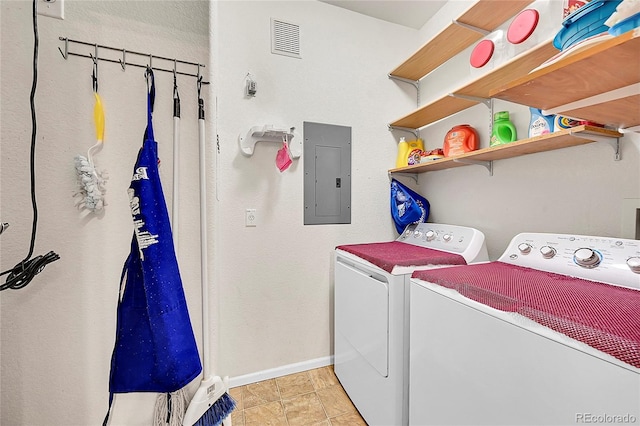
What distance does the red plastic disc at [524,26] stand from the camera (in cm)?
121

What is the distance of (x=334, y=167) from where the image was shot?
6.66ft

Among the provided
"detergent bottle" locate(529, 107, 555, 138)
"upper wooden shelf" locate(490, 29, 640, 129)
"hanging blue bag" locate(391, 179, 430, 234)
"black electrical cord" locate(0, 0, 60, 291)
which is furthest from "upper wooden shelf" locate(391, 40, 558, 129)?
"black electrical cord" locate(0, 0, 60, 291)

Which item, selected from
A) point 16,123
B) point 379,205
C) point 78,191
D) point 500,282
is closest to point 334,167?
point 379,205

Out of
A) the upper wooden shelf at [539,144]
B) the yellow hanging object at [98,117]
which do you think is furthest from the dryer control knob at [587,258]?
the yellow hanging object at [98,117]

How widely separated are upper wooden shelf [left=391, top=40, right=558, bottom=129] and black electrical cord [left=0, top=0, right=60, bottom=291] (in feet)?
5.83

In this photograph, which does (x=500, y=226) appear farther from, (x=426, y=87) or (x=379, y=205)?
(x=426, y=87)

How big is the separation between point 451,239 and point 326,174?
0.96 metres

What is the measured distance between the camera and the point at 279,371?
6.22 ft

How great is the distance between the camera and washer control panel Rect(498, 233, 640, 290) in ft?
2.99

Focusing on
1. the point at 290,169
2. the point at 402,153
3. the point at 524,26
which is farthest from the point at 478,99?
the point at 290,169

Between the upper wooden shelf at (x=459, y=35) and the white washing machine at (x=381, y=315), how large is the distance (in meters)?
1.23

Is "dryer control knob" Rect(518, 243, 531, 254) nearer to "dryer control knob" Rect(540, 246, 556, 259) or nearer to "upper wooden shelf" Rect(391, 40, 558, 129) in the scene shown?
"dryer control knob" Rect(540, 246, 556, 259)

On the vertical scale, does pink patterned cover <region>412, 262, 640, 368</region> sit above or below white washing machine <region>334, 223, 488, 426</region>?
above

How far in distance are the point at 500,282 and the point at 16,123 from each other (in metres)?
1.84
